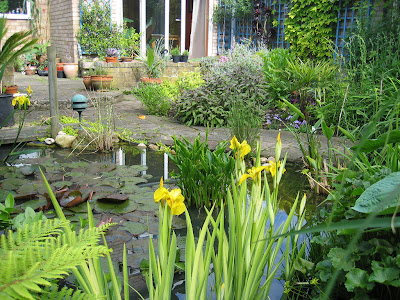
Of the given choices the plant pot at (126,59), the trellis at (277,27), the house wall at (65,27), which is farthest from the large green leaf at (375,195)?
the house wall at (65,27)

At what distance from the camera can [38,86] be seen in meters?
8.26

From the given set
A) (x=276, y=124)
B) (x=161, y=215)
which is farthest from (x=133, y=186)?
(x=276, y=124)

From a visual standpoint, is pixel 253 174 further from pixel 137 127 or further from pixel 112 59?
pixel 112 59

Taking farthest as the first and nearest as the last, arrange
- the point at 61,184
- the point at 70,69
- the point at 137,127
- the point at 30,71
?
the point at 30,71 < the point at 70,69 < the point at 137,127 < the point at 61,184

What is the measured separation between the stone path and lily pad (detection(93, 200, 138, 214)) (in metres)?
0.96

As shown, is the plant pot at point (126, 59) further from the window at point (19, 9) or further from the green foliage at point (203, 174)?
the green foliage at point (203, 174)

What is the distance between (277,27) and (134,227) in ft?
30.8

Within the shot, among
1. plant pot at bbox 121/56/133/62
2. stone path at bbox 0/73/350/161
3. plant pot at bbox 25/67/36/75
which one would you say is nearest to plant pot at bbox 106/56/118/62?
plant pot at bbox 121/56/133/62

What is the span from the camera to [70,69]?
9938mm

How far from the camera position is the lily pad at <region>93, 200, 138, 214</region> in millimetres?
2709

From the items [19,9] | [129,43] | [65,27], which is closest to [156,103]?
[129,43]

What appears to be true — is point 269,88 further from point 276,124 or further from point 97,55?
point 97,55

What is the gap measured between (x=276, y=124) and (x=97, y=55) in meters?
6.20

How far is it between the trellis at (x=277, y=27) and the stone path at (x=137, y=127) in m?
3.72
